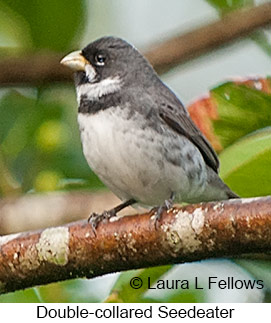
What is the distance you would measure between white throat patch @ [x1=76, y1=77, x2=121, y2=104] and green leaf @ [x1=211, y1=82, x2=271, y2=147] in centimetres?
53

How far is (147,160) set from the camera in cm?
335

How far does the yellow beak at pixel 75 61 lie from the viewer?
3.49 meters

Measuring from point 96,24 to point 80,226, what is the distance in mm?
1954

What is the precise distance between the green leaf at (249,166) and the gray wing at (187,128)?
829mm

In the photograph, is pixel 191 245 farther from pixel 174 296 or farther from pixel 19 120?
pixel 19 120

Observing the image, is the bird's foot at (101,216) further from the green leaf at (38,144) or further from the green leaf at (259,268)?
the green leaf at (259,268)

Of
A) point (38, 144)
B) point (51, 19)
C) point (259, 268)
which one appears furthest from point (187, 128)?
point (259, 268)

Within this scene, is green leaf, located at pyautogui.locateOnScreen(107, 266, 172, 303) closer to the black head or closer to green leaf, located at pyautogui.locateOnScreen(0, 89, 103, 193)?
green leaf, located at pyautogui.locateOnScreen(0, 89, 103, 193)

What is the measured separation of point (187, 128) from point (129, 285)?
1053 millimetres

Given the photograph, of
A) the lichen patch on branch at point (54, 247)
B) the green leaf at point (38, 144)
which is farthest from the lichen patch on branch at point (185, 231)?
the green leaf at point (38, 144)

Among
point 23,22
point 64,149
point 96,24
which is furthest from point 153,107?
point 96,24

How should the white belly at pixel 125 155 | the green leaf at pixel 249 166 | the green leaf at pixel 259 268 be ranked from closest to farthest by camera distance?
the green leaf at pixel 249 166 → the green leaf at pixel 259 268 → the white belly at pixel 125 155

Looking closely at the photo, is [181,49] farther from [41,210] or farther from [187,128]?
[41,210]

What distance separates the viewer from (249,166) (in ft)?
8.27
